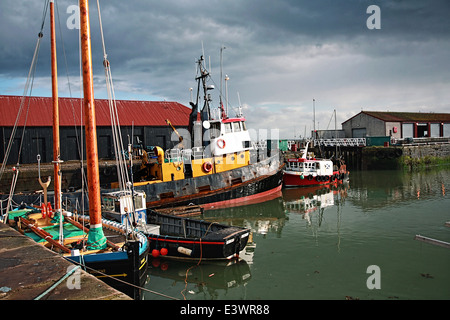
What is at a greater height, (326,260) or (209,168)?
(209,168)

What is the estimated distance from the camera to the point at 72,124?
27.1 m

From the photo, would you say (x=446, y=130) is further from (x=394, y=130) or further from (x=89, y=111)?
(x=89, y=111)

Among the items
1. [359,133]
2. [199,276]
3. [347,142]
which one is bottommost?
[199,276]

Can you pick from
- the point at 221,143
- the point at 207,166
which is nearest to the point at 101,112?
the point at 221,143

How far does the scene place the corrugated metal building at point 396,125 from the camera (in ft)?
156

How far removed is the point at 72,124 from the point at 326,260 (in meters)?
23.9

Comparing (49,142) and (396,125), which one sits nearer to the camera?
(49,142)

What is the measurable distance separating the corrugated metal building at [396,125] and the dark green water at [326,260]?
3068cm

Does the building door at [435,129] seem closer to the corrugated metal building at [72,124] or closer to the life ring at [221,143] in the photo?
the corrugated metal building at [72,124]

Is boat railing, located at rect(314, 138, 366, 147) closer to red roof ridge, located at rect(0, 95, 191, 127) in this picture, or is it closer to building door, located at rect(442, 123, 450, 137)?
building door, located at rect(442, 123, 450, 137)

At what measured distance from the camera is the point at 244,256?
11.5 meters

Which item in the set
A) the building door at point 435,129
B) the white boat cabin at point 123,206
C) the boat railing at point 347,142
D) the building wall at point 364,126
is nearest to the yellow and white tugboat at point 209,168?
the white boat cabin at point 123,206
